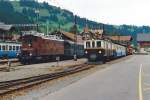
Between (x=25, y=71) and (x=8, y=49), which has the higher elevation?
(x=8, y=49)

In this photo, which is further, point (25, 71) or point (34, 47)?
point (34, 47)

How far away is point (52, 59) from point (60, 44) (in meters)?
3.86

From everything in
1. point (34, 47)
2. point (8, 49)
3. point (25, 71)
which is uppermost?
point (34, 47)

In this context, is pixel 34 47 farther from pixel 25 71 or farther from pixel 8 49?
pixel 25 71

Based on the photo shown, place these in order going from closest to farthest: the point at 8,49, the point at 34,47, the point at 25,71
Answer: the point at 25,71, the point at 34,47, the point at 8,49

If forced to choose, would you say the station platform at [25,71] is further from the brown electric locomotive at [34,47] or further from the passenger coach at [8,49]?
the passenger coach at [8,49]

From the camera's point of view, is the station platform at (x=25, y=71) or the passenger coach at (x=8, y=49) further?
the passenger coach at (x=8, y=49)

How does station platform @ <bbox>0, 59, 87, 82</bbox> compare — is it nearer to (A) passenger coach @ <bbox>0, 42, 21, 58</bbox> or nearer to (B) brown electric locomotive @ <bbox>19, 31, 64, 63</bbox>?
(B) brown electric locomotive @ <bbox>19, 31, 64, 63</bbox>

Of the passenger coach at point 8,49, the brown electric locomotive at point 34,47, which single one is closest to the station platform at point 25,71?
the brown electric locomotive at point 34,47

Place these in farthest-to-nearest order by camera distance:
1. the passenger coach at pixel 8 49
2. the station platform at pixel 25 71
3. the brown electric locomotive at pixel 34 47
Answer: the passenger coach at pixel 8 49, the brown electric locomotive at pixel 34 47, the station platform at pixel 25 71

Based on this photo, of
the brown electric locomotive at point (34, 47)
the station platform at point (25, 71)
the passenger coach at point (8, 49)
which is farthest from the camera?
the passenger coach at point (8, 49)

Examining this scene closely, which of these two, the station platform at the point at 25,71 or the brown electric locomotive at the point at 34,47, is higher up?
the brown electric locomotive at the point at 34,47

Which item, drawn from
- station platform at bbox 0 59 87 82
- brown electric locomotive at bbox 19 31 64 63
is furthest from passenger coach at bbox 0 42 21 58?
station platform at bbox 0 59 87 82

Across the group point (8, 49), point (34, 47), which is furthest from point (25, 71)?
point (8, 49)
